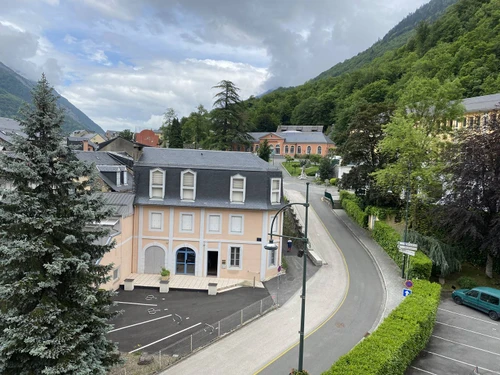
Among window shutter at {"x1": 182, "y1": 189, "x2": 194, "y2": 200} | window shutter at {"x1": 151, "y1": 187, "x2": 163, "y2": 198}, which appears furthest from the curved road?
window shutter at {"x1": 151, "y1": 187, "x2": 163, "y2": 198}

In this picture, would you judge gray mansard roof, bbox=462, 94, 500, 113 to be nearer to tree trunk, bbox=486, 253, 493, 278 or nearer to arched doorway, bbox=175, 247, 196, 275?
tree trunk, bbox=486, 253, 493, 278

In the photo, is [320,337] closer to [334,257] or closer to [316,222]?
[334,257]

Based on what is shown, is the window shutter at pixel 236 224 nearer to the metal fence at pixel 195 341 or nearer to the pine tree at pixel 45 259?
the metal fence at pixel 195 341

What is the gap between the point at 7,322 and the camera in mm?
9125

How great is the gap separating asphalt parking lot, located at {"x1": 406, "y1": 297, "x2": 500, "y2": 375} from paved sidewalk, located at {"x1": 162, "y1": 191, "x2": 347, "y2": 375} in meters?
5.17

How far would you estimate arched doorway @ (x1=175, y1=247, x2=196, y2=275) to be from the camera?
24.6 meters

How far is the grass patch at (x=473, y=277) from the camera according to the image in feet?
77.5

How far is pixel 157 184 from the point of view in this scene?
79.5 feet

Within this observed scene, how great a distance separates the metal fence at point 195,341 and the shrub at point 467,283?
504 inches

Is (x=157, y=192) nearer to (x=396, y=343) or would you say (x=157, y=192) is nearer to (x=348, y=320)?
(x=348, y=320)

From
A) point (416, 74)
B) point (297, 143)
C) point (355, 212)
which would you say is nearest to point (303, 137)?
point (297, 143)

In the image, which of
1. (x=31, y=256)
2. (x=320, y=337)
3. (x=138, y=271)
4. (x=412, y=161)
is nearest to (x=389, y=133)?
(x=412, y=161)

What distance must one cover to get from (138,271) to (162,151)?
879 cm

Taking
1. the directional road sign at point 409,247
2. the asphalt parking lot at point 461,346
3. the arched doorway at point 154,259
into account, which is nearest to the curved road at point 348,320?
the asphalt parking lot at point 461,346
